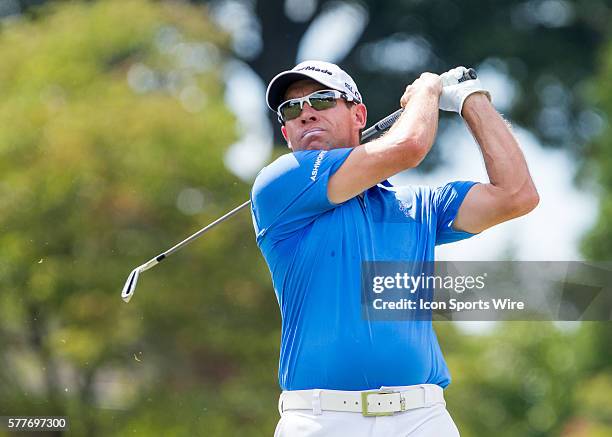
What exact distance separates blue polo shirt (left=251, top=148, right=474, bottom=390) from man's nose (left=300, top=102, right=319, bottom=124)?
0.19 metres

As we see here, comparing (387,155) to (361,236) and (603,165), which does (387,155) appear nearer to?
(361,236)

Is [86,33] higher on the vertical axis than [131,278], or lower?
higher

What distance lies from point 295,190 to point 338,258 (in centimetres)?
22

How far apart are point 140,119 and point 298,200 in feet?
23.0

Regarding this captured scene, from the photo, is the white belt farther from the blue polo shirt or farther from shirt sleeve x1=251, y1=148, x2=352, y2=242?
shirt sleeve x1=251, y1=148, x2=352, y2=242

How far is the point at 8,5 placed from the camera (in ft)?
42.5

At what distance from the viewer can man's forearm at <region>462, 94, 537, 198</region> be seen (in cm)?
339

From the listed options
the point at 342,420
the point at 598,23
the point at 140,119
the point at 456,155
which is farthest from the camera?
the point at 598,23

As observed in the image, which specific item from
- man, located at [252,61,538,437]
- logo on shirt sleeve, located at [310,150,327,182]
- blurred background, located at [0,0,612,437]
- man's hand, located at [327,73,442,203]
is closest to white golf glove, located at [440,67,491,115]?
man, located at [252,61,538,437]

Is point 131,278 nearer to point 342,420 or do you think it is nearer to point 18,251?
point 342,420

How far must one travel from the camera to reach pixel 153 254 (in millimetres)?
9820

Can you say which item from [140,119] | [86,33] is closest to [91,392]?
[140,119]

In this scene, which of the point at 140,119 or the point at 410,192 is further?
the point at 140,119

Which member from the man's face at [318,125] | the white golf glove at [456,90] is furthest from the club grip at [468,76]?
the man's face at [318,125]
